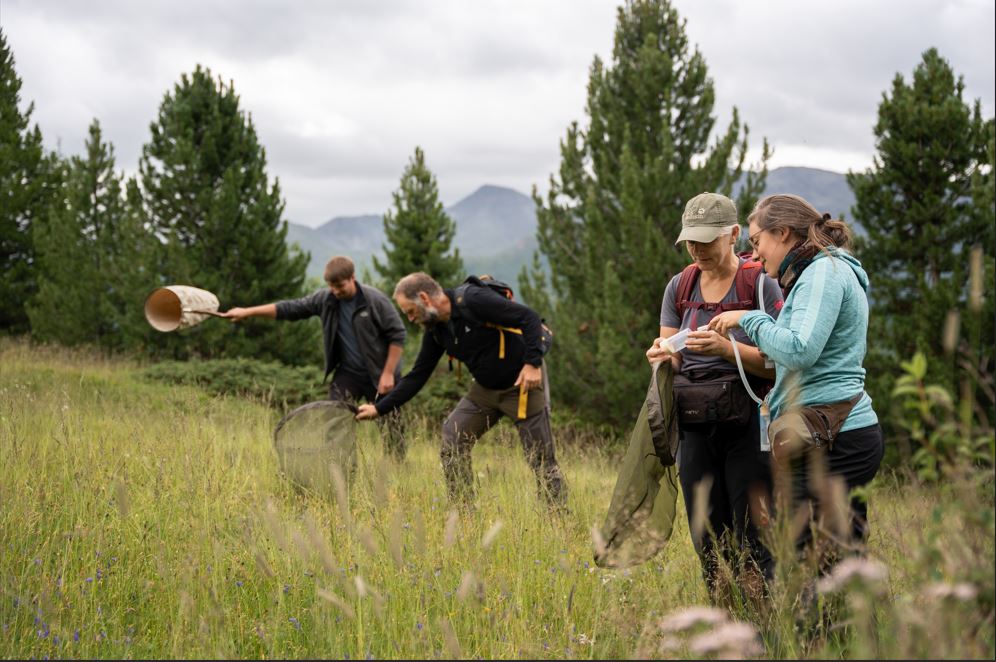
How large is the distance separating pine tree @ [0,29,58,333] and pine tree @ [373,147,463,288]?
9249mm

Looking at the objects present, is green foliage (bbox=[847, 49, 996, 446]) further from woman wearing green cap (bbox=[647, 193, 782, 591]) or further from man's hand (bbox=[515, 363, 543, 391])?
woman wearing green cap (bbox=[647, 193, 782, 591])

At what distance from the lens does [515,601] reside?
291cm

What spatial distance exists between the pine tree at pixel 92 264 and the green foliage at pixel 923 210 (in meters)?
13.9

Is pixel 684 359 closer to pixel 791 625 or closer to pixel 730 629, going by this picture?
pixel 791 625

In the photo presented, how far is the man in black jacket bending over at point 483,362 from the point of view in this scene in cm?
491

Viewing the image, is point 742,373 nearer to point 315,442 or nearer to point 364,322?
point 315,442

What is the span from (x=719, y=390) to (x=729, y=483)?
397mm

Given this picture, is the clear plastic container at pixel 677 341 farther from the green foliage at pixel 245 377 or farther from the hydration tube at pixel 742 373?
the green foliage at pixel 245 377

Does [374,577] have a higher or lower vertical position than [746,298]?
lower

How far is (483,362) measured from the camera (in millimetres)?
5105

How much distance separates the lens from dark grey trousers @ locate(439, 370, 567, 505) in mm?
4738

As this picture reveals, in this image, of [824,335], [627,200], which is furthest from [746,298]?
[627,200]

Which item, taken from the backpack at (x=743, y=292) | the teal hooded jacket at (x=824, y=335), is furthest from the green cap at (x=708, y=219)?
the teal hooded jacket at (x=824, y=335)

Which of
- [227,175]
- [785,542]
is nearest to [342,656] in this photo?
[785,542]
